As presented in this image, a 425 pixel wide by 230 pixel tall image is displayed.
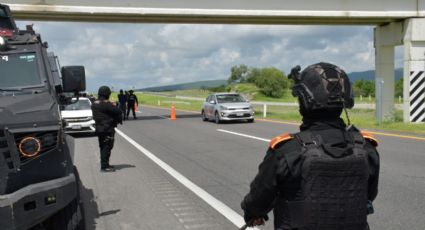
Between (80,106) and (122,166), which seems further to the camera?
(80,106)

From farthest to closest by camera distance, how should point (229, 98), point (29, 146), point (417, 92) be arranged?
point (229, 98) → point (417, 92) → point (29, 146)

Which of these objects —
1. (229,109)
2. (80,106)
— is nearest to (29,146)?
(80,106)

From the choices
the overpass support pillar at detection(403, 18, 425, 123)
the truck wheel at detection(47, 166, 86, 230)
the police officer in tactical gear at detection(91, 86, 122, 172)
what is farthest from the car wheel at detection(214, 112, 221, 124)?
the truck wheel at detection(47, 166, 86, 230)

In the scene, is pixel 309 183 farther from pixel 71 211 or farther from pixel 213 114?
pixel 213 114

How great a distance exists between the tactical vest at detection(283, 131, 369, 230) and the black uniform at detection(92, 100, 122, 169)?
821cm

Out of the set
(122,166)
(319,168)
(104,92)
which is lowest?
(122,166)

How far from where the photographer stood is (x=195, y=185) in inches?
344

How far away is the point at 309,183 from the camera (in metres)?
2.61

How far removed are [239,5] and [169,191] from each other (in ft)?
54.0

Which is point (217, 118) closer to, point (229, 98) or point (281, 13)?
point (229, 98)

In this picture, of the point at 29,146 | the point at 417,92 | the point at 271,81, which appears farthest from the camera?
the point at 271,81

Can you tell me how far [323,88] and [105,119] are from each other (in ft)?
27.2

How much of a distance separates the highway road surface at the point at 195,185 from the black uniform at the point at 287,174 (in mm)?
3305

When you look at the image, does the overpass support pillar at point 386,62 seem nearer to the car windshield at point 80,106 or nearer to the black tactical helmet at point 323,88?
the car windshield at point 80,106
